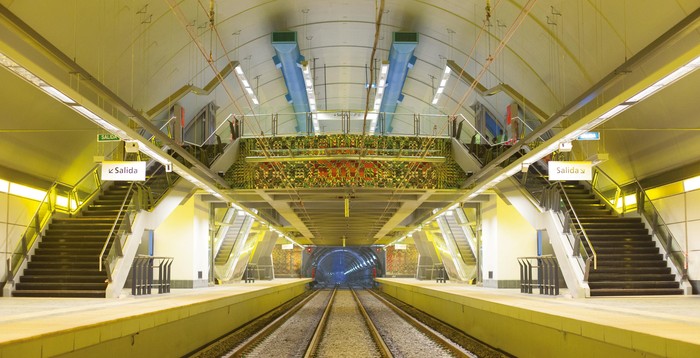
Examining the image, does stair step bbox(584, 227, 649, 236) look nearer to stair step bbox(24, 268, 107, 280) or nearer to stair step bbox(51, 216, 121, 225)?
stair step bbox(24, 268, 107, 280)

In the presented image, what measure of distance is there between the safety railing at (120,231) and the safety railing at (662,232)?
1326 centimetres

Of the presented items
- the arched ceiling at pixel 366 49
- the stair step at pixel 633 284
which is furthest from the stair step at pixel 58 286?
the stair step at pixel 633 284

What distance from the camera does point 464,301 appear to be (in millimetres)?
17375

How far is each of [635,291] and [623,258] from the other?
1626 mm

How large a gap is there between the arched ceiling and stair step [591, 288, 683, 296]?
10.0ft

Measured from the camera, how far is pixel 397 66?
1103 inches

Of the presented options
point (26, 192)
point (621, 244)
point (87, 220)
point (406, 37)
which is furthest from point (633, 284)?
point (26, 192)

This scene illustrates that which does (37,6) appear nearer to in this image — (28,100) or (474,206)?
(28,100)

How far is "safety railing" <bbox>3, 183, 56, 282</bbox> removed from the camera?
17.6 m

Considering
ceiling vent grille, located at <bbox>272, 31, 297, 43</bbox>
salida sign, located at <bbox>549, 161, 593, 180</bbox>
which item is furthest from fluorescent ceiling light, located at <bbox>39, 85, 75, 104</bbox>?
ceiling vent grille, located at <bbox>272, 31, 297, 43</bbox>

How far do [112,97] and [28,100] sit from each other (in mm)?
4300

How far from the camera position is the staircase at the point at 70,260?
57.8 ft

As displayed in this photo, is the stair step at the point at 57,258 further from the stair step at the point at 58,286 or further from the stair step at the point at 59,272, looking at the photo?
the stair step at the point at 58,286

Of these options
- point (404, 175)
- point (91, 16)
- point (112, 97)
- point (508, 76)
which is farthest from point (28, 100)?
point (508, 76)
